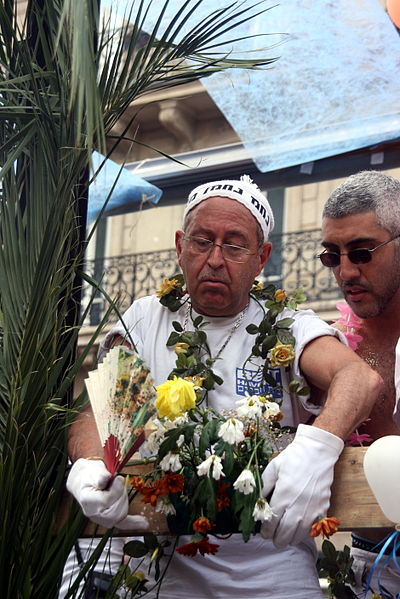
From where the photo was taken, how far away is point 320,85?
6938 millimetres

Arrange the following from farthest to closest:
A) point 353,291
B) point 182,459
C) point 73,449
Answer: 1. point 353,291
2. point 73,449
3. point 182,459

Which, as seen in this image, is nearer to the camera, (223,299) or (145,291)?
(223,299)

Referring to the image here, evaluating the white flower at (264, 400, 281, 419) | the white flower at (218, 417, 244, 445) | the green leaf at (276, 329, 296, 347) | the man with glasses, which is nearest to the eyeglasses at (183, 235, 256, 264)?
the man with glasses

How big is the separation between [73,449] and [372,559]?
42.5 inches

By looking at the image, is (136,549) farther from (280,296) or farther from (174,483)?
(280,296)

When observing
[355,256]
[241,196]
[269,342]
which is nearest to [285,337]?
[269,342]

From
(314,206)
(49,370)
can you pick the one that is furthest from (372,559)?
(314,206)

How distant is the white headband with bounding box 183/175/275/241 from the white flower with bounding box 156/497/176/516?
110 cm

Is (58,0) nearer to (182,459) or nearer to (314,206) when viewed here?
(182,459)

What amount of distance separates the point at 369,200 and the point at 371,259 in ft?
0.70

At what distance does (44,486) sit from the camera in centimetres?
256

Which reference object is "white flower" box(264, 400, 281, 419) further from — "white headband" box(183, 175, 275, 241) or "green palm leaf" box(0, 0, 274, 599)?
"white headband" box(183, 175, 275, 241)

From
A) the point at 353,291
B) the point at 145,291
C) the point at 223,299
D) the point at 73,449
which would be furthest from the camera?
the point at 145,291

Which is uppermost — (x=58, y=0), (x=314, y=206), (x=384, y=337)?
(x=314, y=206)
